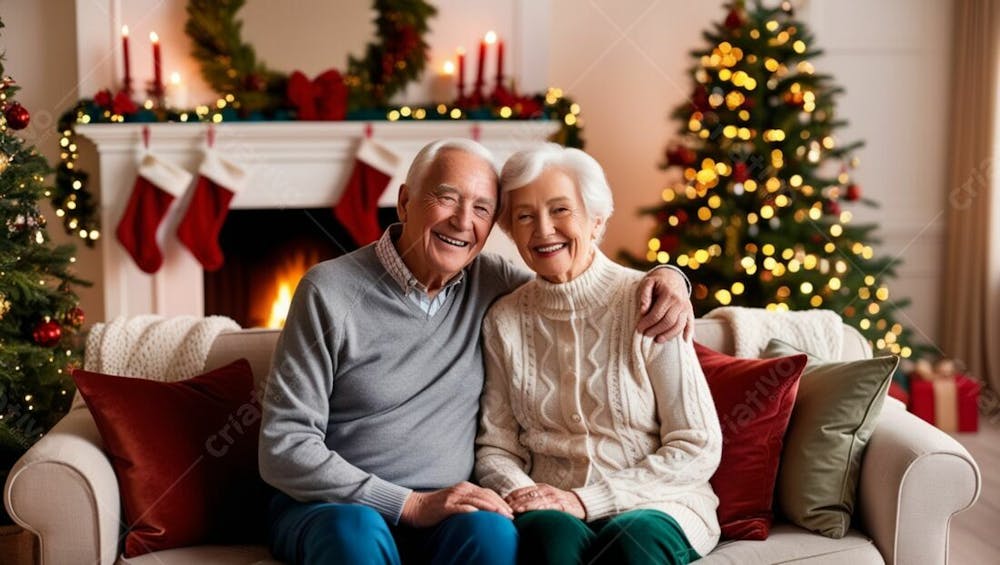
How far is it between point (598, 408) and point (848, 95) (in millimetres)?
3404

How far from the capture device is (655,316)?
6.28 ft

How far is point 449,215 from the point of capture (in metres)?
1.97

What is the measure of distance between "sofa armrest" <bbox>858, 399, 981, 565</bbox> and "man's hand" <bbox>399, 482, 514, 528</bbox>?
720 millimetres

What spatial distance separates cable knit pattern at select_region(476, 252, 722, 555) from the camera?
1.90m

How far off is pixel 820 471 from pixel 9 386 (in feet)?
6.81

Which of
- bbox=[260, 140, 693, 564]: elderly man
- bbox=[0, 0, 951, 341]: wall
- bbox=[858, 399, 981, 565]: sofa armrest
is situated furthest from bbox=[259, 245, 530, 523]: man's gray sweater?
bbox=[0, 0, 951, 341]: wall

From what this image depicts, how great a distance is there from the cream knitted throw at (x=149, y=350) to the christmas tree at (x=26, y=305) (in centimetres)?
49

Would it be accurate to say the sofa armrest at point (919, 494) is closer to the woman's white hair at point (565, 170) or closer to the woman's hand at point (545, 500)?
the woman's hand at point (545, 500)

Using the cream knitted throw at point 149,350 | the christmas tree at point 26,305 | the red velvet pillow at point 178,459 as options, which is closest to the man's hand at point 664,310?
the red velvet pillow at point 178,459

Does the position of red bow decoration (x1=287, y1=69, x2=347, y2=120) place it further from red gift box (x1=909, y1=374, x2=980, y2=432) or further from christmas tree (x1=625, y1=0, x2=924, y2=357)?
red gift box (x1=909, y1=374, x2=980, y2=432)

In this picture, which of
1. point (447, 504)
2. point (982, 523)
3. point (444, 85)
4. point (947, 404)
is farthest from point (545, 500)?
point (947, 404)

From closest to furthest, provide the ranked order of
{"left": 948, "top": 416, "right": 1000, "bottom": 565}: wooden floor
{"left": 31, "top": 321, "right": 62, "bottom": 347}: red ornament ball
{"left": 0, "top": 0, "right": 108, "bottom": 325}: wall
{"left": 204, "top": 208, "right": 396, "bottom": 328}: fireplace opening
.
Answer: {"left": 31, "top": 321, "right": 62, "bottom": 347}: red ornament ball, {"left": 948, "top": 416, "right": 1000, "bottom": 565}: wooden floor, {"left": 0, "top": 0, "right": 108, "bottom": 325}: wall, {"left": 204, "top": 208, "right": 396, "bottom": 328}: fireplace opening

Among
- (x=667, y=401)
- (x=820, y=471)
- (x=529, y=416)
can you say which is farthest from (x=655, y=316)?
(x=820, y=471)

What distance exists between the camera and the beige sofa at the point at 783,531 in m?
1.86
